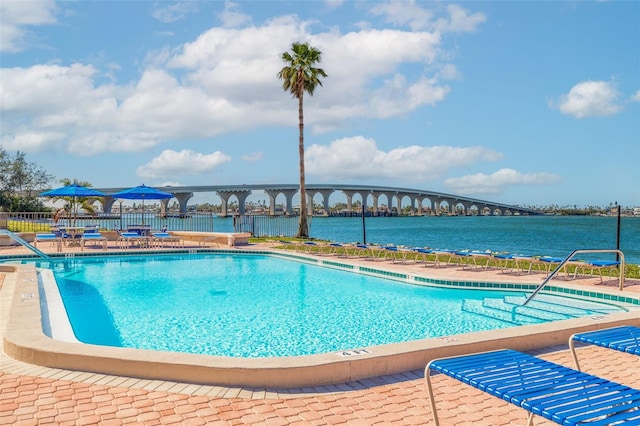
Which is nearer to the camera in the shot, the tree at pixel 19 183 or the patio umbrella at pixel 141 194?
the patio umbrella at pixel 141 194

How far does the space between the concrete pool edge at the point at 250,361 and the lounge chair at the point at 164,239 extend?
599 inches

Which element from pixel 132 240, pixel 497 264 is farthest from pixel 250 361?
pixel 132 240

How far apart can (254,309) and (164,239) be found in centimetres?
1349

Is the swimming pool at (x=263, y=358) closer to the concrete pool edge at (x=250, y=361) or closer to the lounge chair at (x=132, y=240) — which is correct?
the concrete pool edge at (x=250, y=361)

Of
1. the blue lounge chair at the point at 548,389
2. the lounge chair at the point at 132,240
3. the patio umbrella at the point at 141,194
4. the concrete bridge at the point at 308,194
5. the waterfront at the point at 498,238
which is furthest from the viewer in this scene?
the concrete bridge at the point at 308,194

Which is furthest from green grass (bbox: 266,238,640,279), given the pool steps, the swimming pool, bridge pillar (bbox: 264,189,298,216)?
bridge pillar (bbox: 264,189,298,216)

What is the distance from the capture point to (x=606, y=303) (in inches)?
383

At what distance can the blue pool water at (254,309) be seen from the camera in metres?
7.82

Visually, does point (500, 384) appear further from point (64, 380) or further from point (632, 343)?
point (64, 380)

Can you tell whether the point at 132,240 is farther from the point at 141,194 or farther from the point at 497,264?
the point at 497,264

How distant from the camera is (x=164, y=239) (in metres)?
22.2

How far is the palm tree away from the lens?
2744 cm

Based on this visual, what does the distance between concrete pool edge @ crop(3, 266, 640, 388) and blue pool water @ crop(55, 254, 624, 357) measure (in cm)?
226

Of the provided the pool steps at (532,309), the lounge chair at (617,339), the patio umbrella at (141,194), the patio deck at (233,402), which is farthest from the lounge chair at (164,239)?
the lounge chair at (617,339)
